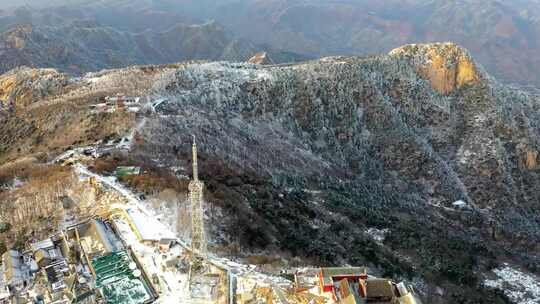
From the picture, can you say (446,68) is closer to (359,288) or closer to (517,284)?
(517,284)

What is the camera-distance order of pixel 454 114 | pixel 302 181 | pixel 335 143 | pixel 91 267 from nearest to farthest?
pixel 91 267 → pixel 302 181 → pixel 335 143 → pixel 454 114

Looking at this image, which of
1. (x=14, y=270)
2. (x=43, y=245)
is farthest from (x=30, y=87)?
(x=14, y=270)

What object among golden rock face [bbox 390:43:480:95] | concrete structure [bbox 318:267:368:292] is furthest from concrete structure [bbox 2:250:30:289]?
golden rock face [bbox 390:43:480:95]

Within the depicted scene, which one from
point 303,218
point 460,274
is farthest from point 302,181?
point 460,274

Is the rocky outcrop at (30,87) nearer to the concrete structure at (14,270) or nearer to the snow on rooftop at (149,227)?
the snow on rooftop at (149,227)

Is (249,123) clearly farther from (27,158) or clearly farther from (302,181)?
(27,158)
